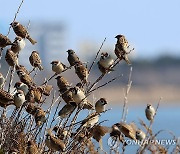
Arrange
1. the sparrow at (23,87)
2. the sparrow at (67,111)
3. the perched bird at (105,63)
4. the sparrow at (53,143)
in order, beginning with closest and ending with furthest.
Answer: the sparrow at (53,143) → the sparrow at (23,87) → the sparrow at (67,111) → the perched bird at (105,63)

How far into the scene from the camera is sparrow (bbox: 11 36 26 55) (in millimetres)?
6008

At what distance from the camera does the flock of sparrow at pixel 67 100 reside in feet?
16.9

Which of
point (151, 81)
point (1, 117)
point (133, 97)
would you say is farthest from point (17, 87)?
point (151, 81)

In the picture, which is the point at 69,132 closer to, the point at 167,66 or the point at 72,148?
the point at 72,148

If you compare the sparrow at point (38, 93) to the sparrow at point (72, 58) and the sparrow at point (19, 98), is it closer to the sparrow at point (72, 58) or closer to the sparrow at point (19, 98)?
the sparrow at point (19, 98)

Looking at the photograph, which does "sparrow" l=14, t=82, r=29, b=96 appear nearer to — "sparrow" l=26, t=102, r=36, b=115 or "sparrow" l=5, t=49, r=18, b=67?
"sparrow" l=26, t=102, r=36, b=115

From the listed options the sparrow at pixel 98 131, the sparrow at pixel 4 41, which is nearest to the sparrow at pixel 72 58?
the sparrow at pixel 4 41

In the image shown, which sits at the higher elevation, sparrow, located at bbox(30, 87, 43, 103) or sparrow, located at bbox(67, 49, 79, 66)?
sparrow, located at bbox(67, 49, 79, 66)

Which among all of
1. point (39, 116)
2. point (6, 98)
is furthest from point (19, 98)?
point (39, 116)

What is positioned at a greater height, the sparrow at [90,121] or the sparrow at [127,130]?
the sparrow at [90,121]

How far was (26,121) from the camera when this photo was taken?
18.9ft

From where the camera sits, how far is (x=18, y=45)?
602cm

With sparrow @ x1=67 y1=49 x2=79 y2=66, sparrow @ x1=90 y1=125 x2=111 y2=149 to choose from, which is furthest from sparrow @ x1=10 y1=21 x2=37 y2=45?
sparrow @ x1=90 y1=125 x2=111 y2=149

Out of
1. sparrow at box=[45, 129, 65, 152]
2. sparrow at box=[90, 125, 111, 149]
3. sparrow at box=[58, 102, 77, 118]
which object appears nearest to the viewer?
sparrow at box=[45, 129, 65, 152]
